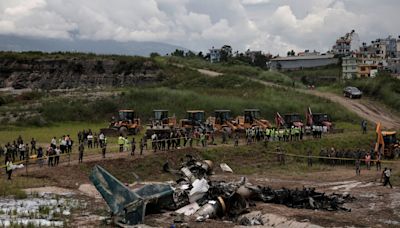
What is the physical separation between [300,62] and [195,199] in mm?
104750

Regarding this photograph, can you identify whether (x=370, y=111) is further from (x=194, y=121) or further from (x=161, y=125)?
(x=161, y=125)

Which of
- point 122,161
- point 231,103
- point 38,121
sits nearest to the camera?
point 122,161

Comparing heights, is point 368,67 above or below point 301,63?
below

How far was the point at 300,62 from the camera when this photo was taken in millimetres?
123812

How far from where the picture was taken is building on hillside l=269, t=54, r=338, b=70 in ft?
392

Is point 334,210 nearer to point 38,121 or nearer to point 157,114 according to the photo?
point 157,114

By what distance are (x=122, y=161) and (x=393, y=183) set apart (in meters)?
15.4

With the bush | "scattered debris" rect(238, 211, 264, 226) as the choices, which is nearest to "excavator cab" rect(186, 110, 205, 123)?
"scattered debris" rect(238, 211, 264, 226)

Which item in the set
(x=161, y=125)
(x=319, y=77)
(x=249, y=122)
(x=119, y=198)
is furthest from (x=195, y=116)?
(x=319, y=77)

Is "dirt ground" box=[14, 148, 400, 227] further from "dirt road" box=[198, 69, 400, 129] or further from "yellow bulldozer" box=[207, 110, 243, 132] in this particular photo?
"dirt road" box=[198, 69, 400, 129]

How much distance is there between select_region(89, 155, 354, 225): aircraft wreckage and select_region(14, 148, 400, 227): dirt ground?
495mm

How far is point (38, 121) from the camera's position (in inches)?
1993

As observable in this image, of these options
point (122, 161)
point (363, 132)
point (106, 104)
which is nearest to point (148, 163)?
point (122, 161)

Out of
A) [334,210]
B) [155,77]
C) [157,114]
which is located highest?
[155,77]
